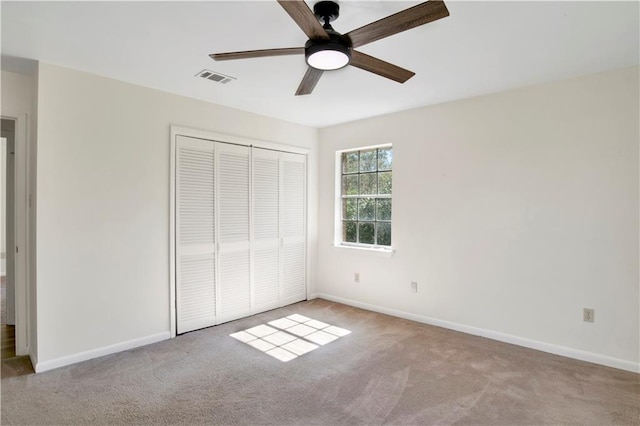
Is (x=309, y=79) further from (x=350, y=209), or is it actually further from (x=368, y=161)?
(x=350, y=209)

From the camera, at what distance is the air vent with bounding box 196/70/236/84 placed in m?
2.94

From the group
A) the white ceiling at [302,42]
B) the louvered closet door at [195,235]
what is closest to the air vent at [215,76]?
the white ceiling at [302,42]

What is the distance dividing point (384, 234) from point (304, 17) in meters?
3.18

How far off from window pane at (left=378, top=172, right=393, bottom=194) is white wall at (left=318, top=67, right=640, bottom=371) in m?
0.18

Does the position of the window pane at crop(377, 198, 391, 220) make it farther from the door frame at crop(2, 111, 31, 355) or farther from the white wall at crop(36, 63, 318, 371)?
the door frame at crop(2, 111, 31, 355)

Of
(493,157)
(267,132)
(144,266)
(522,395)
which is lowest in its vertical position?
(522,395)

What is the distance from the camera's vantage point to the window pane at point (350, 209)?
4770 millimetres

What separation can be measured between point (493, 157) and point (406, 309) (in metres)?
2.00

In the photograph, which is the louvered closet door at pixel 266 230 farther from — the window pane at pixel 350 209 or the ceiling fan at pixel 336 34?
the ceiling fan at pixel 336 34

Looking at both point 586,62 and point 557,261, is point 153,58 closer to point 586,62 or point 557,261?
point 586,62

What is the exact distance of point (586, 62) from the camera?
8.91ft

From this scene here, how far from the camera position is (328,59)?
6.53 feet

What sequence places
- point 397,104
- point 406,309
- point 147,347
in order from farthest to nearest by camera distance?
1. point 406,309
2. point 397,104
3. point 147,347

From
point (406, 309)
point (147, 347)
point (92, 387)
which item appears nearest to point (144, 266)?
point (147, 347)
